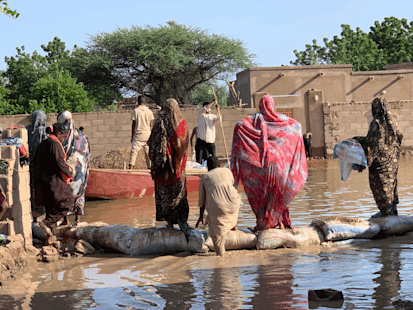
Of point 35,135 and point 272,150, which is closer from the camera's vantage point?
point 272,150

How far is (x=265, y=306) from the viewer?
4324 mm

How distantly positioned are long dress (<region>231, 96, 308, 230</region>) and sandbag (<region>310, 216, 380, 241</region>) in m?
0.43

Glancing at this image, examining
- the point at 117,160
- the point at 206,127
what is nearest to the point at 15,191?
the point at 206,127

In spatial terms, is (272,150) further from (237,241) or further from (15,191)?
(15,191)

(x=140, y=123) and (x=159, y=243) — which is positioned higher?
(x=140, y=123)

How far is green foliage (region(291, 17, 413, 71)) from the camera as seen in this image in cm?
4919

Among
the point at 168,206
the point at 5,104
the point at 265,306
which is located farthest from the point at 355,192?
the point at 5,104

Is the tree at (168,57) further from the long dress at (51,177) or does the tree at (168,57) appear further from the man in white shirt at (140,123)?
the long dress at (51,177)

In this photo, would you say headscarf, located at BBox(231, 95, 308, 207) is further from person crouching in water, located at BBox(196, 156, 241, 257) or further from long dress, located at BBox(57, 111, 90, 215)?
long dress, located at BBox(57, 111, 90, 215)

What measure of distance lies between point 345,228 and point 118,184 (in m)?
5.60

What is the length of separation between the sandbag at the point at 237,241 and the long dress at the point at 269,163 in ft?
0.88

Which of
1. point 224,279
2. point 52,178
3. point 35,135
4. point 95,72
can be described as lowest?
point 224,279

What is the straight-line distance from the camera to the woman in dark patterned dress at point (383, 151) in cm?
721

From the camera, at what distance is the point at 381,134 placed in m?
7.20
